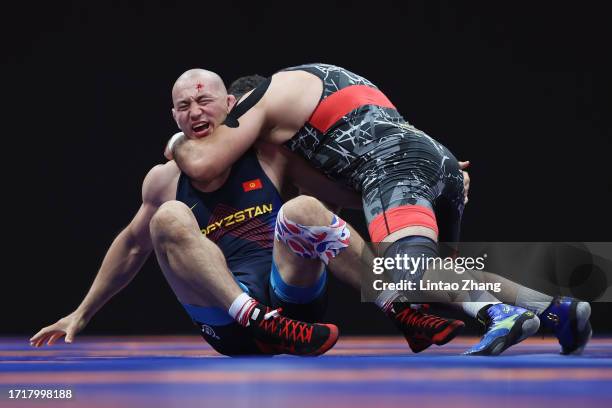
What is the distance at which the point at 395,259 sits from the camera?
1892mm

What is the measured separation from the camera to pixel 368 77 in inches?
164

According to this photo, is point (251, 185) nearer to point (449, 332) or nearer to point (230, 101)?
point (230, 101)

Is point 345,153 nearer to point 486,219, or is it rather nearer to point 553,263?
point 553,263

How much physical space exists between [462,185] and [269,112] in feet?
1.67

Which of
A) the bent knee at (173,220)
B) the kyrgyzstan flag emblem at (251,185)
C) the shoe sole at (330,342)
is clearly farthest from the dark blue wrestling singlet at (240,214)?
the shoe sole at (330,342)

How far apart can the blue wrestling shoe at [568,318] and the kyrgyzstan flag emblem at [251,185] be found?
749 mm

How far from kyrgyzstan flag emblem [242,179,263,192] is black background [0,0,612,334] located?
203 cm

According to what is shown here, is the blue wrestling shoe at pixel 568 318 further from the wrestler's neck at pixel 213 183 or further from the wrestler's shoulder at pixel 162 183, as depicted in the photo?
the wrestler's shoulder at pixel 162 183

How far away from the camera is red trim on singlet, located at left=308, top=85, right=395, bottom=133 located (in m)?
2.18

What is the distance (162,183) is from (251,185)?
0.82ft

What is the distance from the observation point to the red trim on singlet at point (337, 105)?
218 centimetres

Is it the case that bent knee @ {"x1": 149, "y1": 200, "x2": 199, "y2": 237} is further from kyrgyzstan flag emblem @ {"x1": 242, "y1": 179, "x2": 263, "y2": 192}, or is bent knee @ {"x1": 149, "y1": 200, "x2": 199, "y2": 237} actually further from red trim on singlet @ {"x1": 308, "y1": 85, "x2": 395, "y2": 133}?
red trim on singlet @ {"x1": 308, "y1": 85, "x2": 395, "y2": 133}

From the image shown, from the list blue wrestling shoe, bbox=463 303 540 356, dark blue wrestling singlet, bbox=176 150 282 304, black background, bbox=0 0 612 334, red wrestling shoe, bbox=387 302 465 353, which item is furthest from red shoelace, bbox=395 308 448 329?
black background, bbox=0 0 612 334

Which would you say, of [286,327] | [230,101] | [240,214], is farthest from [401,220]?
[230,101]
